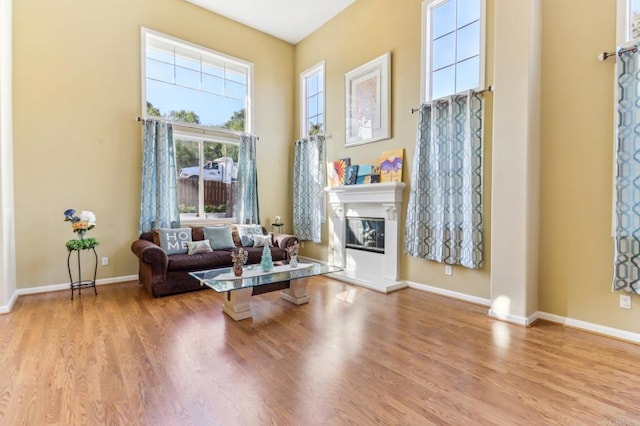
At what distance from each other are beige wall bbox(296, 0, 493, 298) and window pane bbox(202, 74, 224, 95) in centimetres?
192

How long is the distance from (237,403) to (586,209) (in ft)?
11.2

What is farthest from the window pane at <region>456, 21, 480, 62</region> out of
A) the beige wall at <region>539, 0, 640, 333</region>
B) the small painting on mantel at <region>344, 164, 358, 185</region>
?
the small painting on mantel at <region>344, 164, 358, 185</region>

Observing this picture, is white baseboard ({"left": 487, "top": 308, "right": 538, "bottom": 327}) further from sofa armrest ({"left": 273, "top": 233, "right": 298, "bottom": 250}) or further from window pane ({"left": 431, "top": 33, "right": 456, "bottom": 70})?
window pane ({"left": 431, "top": 33, "right": 456, "bottom": 70})

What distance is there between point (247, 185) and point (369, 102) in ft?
8.48

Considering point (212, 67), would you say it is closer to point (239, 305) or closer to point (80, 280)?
point (80, 280)

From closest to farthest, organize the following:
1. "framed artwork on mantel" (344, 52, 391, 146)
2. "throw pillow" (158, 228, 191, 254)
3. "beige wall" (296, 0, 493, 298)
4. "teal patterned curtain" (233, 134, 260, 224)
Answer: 1. "beige wall" (296, 0, 493, 298)
2. "throw pillow" (158, 228, 191, 254)
3. "framed artwork on mantel" (344, 52, 391, 146)
4. "teal patterned curtain" (233, 134, 260, 224)

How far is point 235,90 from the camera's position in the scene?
5816 millimetres

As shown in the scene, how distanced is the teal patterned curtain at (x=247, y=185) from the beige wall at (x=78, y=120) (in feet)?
5.27

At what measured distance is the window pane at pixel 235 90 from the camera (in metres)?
5.74

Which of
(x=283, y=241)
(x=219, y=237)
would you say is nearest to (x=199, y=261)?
(x=219, y=237)

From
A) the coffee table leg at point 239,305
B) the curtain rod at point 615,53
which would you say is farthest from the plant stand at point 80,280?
the curtain rod at point 615,53

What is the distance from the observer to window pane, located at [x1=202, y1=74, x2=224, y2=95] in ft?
18.0

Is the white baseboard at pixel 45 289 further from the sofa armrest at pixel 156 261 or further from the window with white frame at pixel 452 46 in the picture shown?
the window with white frame at pixel 452 46

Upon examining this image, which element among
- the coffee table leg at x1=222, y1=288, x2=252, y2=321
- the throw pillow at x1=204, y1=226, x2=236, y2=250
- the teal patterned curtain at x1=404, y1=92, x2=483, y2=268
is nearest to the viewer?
the coffee table leg at x1=222, y1=288, x2=252, y2=321
